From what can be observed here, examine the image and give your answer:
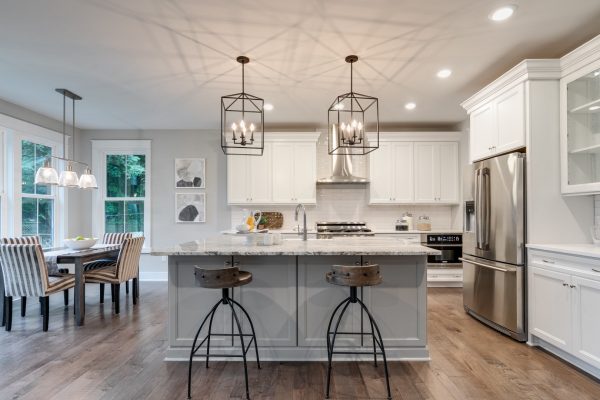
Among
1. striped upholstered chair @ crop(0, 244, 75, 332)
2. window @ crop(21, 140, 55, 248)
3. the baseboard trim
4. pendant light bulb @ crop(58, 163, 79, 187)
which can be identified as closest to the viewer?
striped upholstered chair @ crop(0, 244, 75, 332)

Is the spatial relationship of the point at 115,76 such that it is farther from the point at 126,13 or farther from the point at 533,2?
the point at 533,2

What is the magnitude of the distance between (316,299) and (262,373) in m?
0.70

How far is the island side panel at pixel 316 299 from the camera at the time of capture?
2869mm

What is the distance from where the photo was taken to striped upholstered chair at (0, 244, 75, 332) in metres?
3.41

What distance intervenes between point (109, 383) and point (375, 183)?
451 cm

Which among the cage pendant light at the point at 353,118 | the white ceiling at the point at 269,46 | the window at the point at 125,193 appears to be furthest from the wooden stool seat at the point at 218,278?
the window at the point at 125,193

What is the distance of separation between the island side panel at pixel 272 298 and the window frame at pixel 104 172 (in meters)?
3.93

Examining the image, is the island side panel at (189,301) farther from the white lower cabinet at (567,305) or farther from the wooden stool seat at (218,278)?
the white lower cabinet at (567,305)

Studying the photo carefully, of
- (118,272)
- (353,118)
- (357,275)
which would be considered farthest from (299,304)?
(118,272)

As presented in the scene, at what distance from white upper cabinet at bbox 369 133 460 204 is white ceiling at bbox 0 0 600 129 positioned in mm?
1176

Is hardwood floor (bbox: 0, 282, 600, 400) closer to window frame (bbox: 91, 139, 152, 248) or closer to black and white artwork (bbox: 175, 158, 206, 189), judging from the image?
window frame (bbox: 91, 139, 152, 248)

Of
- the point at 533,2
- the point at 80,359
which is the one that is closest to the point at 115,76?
the point at 80,359

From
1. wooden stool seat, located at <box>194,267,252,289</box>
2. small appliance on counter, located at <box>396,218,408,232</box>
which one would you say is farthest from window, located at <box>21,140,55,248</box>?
small appliance on counter, located at <box>396,218,408,232</box>

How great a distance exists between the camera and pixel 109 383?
248cm
